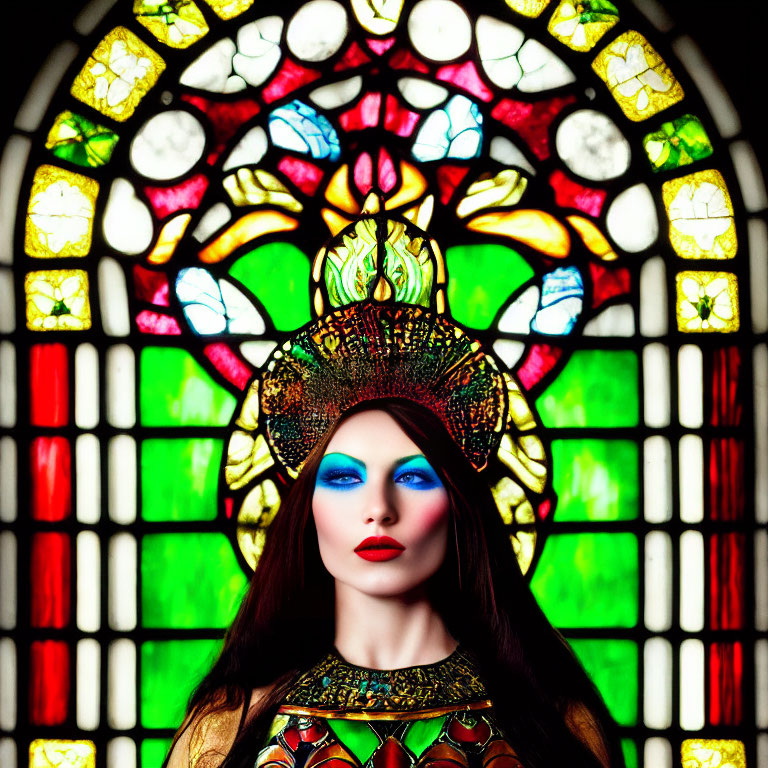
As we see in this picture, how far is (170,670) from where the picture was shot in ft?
9.71

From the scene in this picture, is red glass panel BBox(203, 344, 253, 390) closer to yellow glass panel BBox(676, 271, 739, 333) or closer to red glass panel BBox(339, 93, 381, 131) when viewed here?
red glass panel BBox(339, 93, 381, 131)

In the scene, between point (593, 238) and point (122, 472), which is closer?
point (122, 472)

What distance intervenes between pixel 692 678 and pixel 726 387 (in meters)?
0.79

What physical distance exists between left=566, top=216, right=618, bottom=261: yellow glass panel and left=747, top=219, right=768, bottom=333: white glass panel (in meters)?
0.38

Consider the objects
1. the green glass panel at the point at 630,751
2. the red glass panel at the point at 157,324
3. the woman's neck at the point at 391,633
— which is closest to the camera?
the woman's neck at the point at 391,633

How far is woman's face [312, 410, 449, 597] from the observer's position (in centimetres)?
239

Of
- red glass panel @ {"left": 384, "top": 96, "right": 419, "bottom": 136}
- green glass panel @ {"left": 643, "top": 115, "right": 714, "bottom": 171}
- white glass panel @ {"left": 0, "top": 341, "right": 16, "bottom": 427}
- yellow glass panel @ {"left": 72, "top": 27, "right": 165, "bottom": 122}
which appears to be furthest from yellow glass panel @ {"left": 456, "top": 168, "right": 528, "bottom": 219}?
white glass panel @ {"left": 0, "top": 341, "right": 16, "bottom": 427}

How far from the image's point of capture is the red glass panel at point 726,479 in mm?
3000

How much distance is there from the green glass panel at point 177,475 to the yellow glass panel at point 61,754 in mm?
629

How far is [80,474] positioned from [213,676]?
731 millimetres

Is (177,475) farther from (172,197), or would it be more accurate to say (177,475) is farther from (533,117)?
(533,117)

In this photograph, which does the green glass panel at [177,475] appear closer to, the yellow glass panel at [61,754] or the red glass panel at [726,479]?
the yellow glass panel at [61,754]

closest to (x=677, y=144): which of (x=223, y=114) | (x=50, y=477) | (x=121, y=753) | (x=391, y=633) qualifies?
(x=223, y=114)

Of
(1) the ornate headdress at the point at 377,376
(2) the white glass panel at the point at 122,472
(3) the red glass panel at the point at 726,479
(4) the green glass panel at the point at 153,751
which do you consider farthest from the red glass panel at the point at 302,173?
(4) the green glass panel at the point at 153,751
